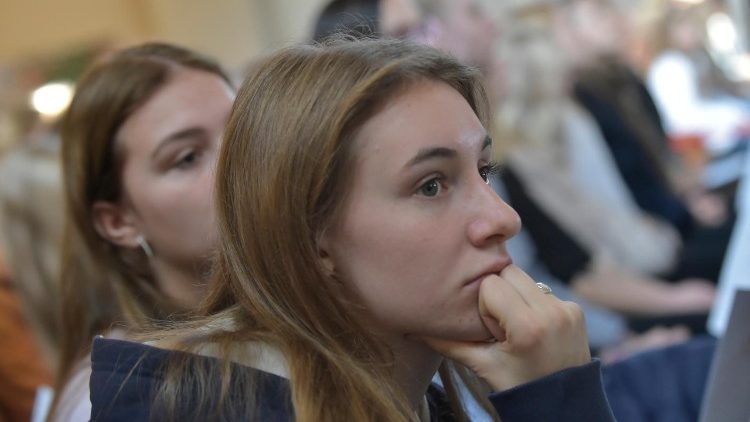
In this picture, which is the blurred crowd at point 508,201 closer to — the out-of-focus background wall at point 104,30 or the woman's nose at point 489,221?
the woman's nose at point 489,221

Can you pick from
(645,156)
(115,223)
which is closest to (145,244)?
(115,223)

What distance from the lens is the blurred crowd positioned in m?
1.36

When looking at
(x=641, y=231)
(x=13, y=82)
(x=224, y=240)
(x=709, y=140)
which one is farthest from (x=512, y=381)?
(x=13, y=82)

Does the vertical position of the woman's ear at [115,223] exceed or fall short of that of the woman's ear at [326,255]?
it falls short

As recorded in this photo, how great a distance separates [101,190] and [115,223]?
0.05 metres

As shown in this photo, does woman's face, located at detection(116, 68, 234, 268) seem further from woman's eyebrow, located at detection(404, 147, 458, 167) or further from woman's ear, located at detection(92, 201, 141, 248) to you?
woman's eyebrow, located at detection(404, 147, 458, 167)

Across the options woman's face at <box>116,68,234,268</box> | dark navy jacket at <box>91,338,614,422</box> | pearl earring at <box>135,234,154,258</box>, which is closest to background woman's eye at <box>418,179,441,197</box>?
dark navy jacket at <box>91,338,614,422</box>

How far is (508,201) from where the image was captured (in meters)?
2.36

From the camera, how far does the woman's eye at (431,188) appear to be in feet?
2.85

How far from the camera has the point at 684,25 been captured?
13.7 feet

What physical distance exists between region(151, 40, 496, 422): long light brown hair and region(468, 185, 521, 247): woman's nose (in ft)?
0.38

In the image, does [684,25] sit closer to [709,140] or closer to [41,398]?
[709,140]

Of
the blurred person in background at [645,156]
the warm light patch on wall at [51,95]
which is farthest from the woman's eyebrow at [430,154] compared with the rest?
the warm light patch on wall at [51,95]

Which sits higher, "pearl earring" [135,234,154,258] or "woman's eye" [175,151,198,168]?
"woman's eye" [175,151,198,168]
